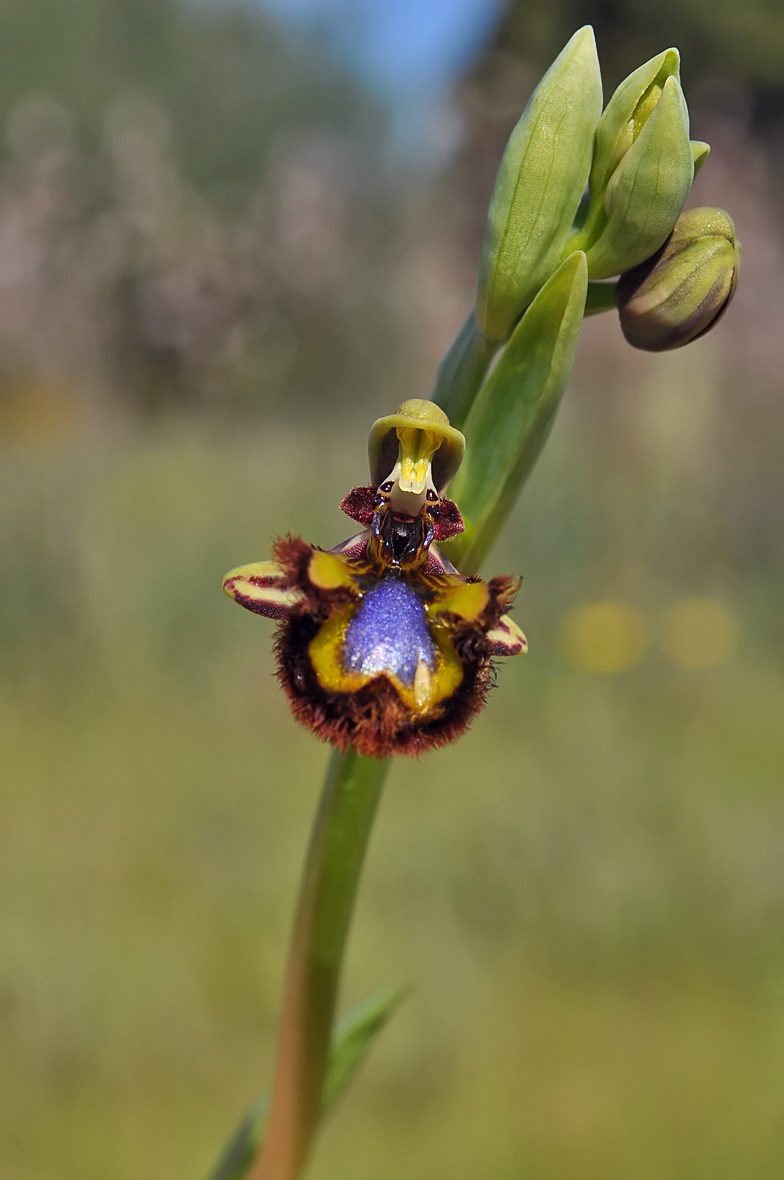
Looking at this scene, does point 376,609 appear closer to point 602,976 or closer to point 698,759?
point 602,976

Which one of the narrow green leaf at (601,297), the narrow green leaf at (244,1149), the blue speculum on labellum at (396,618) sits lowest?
the narrow green leaf at (244,1149)

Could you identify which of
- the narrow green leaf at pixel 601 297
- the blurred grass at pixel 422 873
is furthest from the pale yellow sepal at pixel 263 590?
the blurred grass at pixel 422 873

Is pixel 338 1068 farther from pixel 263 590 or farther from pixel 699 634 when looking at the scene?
pixel 699 634

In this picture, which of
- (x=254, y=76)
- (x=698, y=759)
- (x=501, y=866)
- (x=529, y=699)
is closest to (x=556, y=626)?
→ (x=529, y=699)

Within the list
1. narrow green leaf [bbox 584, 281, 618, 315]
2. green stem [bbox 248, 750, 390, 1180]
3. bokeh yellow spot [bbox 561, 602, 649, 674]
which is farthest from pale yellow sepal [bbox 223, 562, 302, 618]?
bokeh yellow spot [bbox 561, 602, 649, 674]

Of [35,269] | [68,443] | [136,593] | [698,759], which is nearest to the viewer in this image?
[698,759]

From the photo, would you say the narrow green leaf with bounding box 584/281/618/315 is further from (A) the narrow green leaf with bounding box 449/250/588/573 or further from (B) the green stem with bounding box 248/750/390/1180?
(B) the green stem with bounding box 248/750/390/1180

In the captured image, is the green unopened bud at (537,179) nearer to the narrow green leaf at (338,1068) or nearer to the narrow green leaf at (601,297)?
the narrow green leaf at (601,297)

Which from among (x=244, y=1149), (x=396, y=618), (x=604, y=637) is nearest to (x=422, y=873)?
(x=604, y=637)
